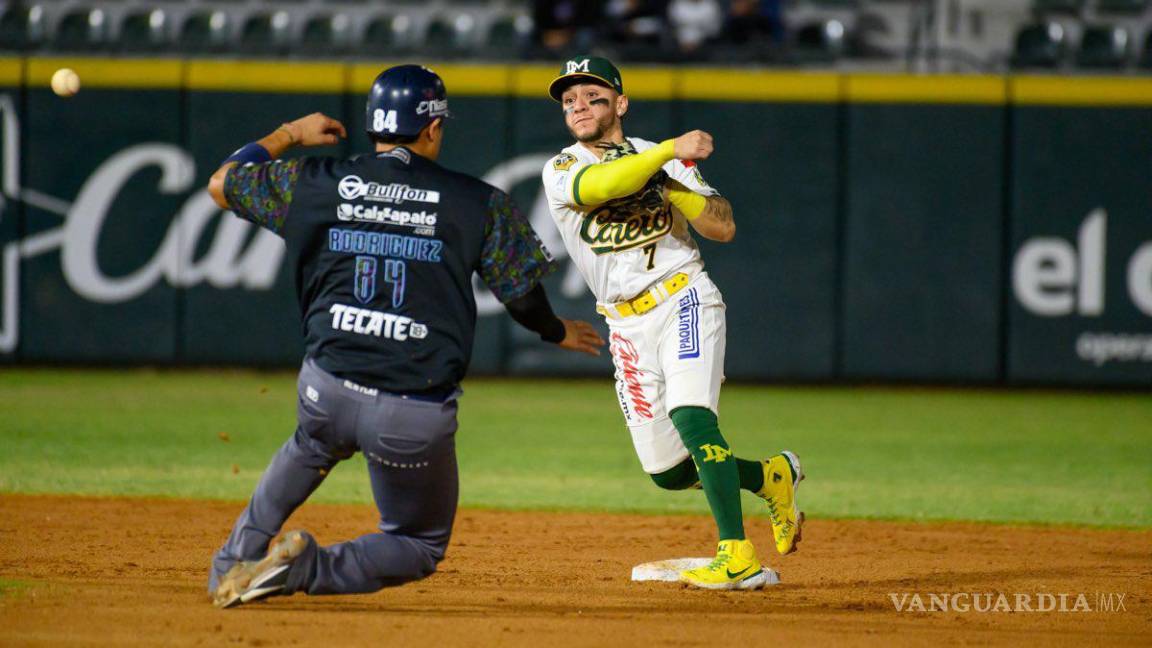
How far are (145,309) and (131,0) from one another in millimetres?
4648

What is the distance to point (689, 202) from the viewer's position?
5.41 metres

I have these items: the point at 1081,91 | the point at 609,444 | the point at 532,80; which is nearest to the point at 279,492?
the point at 609,444

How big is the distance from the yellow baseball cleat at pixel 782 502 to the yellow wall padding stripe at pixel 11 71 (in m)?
11.1

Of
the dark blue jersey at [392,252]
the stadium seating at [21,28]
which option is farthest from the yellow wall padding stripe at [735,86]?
the dark blue jersey at [392,252]

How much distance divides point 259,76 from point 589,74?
379 inches

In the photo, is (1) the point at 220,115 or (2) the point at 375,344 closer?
(2) the point at 375,344

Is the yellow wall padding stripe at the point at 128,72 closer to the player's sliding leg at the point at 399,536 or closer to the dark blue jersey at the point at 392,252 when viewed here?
the dark blue jersey at the point at 392,252

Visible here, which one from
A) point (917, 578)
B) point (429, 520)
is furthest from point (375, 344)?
point (917, 578)

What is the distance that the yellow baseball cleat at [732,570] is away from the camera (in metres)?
5.50

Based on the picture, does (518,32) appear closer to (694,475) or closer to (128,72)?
(128,72)

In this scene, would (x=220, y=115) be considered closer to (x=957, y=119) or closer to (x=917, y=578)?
(x=957, y=119)

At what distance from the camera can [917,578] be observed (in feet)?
19.8

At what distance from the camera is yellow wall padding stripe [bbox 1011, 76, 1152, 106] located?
45.9 ft

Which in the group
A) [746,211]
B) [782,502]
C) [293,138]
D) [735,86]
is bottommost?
[746,211]
